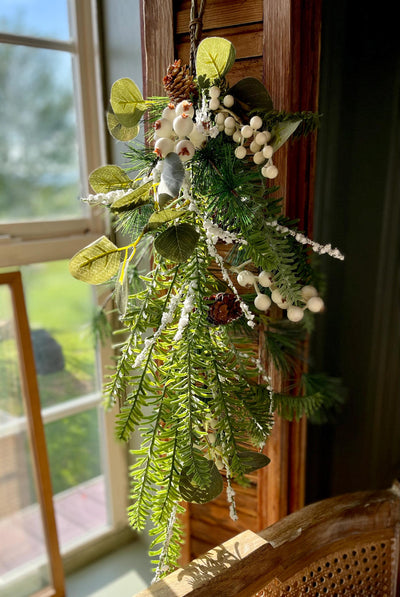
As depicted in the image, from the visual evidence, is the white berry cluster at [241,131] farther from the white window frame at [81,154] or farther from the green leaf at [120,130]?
the white window frame at [81,154]

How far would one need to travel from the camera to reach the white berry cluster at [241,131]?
707 millimetres

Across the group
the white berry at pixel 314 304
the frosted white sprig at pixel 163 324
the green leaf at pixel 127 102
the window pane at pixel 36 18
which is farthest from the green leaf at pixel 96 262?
the window pane at pixel 36 18

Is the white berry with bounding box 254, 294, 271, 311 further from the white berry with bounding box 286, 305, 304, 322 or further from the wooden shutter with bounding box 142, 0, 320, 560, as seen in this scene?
the wooden shutter with bounding box 142, 0, 320, 560

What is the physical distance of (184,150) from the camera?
2.21 feet

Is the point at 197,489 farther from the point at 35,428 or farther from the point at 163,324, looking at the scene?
the point at 35,428

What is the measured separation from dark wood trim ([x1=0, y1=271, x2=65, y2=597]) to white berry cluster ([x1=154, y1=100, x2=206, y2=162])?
0.57 meters

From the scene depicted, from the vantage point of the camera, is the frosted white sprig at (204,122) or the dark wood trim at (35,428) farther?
the dark wood trim at (35,428)

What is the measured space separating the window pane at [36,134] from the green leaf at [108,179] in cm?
43

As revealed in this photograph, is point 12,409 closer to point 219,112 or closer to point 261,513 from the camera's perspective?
point 261,513

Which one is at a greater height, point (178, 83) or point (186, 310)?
point (178, 83)

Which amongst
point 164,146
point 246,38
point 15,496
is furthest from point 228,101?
point 15,496

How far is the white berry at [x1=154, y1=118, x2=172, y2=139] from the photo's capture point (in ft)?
2.26

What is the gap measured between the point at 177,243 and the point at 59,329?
0.68 meters

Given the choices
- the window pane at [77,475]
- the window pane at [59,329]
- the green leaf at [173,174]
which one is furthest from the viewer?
the window pane at [77,475]
